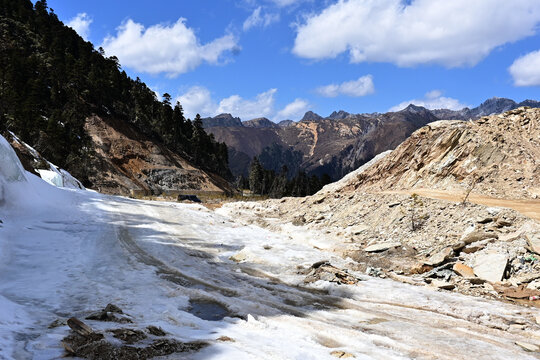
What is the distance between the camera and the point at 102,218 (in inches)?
717

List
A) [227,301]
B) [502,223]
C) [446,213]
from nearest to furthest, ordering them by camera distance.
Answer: [227,301], [502,223], [446,213]

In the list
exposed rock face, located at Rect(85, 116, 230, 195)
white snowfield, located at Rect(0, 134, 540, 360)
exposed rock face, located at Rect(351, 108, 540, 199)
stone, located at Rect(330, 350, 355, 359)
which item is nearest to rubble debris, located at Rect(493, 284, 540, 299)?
white snowfield, located at Rect(0, 134, 540, 360)

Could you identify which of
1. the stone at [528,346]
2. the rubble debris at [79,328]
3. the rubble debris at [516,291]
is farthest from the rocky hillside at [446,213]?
the rubble debris at [79,328]

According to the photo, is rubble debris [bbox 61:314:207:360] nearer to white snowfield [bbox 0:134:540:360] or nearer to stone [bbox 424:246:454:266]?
white snowfield [bbox 0:134:540:360]

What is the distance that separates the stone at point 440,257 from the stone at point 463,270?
1.98ft

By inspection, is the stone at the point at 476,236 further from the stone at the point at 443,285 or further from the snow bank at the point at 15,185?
the snow bank at the point at 15,185

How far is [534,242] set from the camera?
10969mm

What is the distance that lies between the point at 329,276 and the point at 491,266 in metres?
4.87

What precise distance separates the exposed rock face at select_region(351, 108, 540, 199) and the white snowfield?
15.2m

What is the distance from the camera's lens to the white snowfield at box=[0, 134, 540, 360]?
18.4 ft

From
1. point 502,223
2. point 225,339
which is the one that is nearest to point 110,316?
point 225,339

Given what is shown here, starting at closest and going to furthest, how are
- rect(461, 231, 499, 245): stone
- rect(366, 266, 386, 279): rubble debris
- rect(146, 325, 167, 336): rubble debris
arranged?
rect(146, 325, 167, 336): rubble debris
rect(366, 266, 386, 279): rubble debris
rect(461, 231, 499, 245): stone

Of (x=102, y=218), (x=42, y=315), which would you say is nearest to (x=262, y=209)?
(x=102, y=218)

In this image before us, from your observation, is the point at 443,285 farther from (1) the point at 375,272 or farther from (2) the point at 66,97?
(2) the point at 66,97
